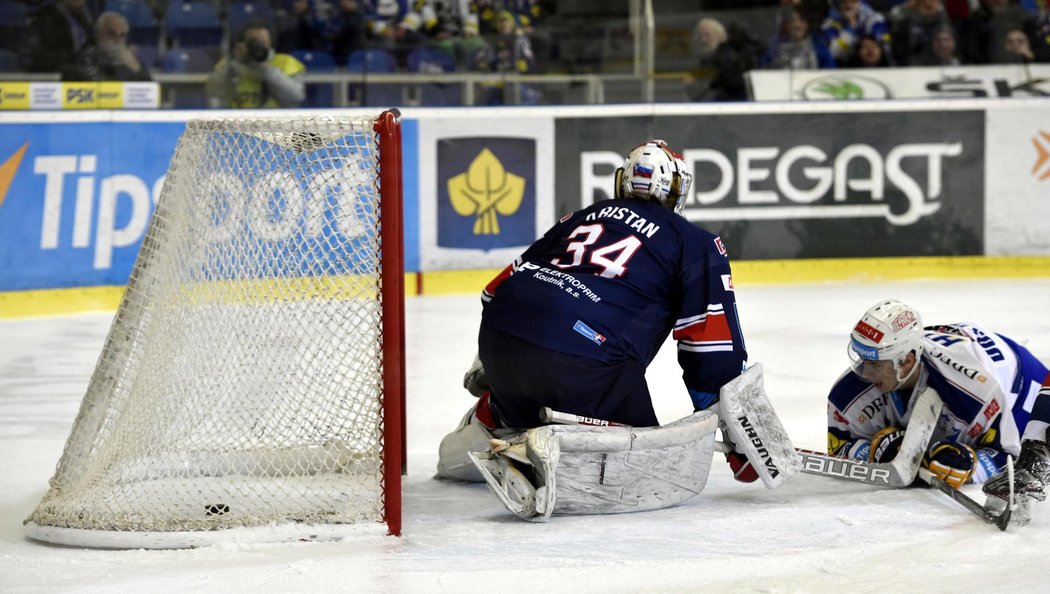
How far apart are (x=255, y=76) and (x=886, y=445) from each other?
5297 mm

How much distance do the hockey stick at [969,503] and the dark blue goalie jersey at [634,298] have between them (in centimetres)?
68

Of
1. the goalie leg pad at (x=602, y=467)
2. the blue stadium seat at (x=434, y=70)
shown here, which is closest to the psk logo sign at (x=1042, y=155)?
the blue stadium seat at (x=434, y=70)

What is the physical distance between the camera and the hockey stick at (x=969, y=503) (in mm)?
3559

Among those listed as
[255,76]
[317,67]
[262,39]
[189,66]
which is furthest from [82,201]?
[317,67]

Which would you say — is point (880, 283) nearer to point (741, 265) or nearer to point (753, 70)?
point (741, 265)

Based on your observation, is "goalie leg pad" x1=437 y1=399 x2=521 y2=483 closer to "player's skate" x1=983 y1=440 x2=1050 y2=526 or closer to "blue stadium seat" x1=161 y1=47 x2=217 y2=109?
"player's skate" x1=983 y1=440 x2=1050 y2=526

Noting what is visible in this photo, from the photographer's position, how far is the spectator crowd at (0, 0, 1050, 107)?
7938 millimetres

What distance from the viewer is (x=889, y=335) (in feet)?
12.8

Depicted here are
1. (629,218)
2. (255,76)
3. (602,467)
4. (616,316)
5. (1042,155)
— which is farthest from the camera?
(1042,155)

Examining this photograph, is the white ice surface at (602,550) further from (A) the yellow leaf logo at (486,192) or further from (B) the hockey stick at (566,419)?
(A) the yellow leaf logo at (486,192)

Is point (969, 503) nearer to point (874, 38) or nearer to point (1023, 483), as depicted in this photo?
point (1023, 483)

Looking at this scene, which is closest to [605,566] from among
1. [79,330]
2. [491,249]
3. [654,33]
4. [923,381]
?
[923,381]

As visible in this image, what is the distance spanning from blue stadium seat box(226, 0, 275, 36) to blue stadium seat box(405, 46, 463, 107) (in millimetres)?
871

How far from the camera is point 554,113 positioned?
341 inches
